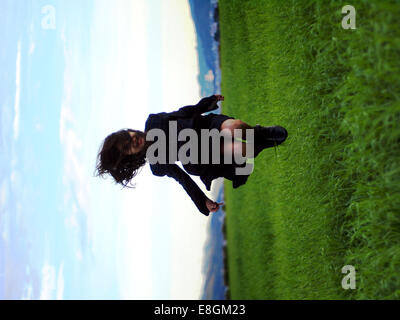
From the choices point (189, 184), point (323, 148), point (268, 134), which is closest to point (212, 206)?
point (189, 184)

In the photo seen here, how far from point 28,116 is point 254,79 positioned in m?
2.07

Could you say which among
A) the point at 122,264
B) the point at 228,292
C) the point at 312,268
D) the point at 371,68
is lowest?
the point at 228,292

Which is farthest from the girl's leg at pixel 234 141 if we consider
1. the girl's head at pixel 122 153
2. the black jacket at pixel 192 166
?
the girl's head at pixel 122 153

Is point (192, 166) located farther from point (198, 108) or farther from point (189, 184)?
point (198, 108)

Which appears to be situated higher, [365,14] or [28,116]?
[365,14]

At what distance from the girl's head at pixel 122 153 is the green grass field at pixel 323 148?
100 centimetres

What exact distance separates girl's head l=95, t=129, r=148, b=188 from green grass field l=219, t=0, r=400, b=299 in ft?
3.29

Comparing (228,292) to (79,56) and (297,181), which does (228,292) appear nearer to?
(297,181)

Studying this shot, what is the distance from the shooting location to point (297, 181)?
7.62 feet

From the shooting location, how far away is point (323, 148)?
1895 mm

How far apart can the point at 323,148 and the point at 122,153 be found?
3.59 ft

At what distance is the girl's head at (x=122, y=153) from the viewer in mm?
1727
